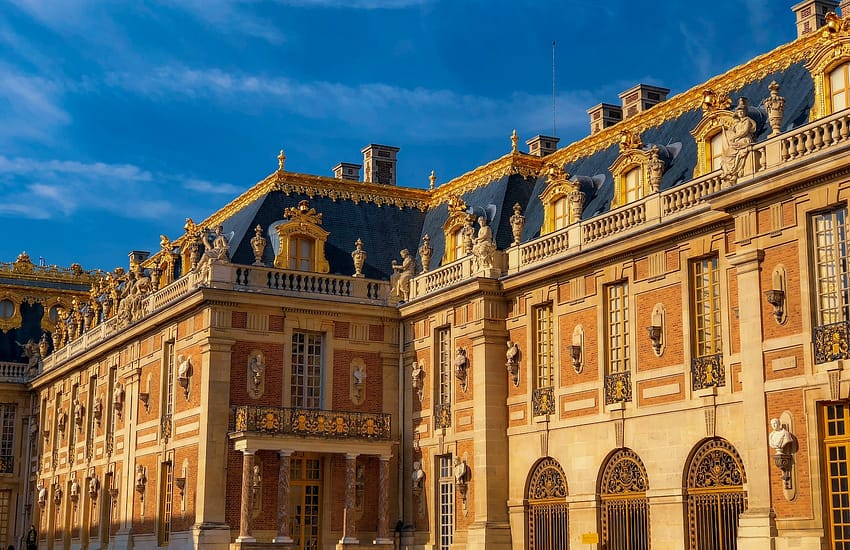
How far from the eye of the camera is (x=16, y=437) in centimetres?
5169

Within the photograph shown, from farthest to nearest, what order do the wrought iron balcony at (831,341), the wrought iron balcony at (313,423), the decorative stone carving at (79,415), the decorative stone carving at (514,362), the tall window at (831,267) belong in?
the decorative stone carving at (79,415)
the wrought iron balcony at (313,423)
the decorative stone carving at (514,362)
the tall window at (831,267)
the wrought iron balcony at (831,341)

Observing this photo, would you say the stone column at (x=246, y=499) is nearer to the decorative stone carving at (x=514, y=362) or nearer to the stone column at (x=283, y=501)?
the stone column at (x=283, y=501)

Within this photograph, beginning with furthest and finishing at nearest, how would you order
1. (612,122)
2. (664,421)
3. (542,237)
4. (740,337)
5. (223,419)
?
(612,122)
(223,419)
(542,237)
(664,421)
(740,337)

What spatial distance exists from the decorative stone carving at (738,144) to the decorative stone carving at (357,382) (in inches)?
511

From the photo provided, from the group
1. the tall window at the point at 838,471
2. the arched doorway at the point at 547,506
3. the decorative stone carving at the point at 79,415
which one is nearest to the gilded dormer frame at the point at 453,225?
the arched doorway at the point at 547,506

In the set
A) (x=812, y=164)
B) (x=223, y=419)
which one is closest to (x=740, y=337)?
(x=812, y=164)

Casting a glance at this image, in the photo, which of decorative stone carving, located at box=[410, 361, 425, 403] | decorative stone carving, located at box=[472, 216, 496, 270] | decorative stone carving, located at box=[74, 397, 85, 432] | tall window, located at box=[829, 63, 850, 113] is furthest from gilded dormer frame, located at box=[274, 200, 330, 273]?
tall window, located at box=[829, 63, 850, 113]

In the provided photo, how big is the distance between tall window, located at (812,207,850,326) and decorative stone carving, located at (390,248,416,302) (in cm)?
1491

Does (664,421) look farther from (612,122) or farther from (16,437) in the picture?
(16,437)

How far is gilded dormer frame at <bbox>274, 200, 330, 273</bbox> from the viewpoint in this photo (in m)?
34.8

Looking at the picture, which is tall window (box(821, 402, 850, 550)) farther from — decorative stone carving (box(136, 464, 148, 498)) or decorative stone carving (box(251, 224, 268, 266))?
decorative stone carving (box(136, 464, 148, 498))

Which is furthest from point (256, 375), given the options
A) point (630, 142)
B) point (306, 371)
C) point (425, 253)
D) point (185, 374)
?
point (630, 142)

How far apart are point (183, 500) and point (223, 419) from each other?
259 centimetres

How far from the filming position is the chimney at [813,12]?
28422 mm
